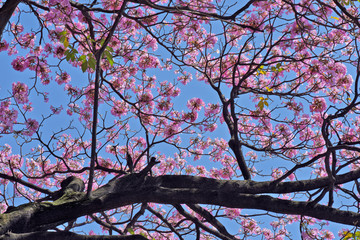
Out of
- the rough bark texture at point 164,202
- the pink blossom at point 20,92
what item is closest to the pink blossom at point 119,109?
the pink blossom at point 20,92

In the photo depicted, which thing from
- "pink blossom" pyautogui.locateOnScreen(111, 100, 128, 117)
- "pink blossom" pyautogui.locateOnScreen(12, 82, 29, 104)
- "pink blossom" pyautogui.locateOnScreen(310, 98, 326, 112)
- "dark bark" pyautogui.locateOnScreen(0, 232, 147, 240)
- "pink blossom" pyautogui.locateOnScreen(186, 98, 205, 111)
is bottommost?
"dark bark" pyautogui.locateOnScreen(0, 232, 147, 240)

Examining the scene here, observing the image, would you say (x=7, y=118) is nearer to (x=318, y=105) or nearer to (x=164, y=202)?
(x=164, y=202)

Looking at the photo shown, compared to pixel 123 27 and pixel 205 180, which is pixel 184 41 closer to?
pixel 123 27

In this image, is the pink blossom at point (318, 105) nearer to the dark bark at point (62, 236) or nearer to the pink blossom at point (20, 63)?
the dark bark at point (62, 236)

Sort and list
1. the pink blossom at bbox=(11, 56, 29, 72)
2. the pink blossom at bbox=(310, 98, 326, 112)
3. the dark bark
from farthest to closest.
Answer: the pink blossom at bbox=(11, 56, 29, 72), the pink blossom at bbox=(310, 98, 326, 112), the dark bark

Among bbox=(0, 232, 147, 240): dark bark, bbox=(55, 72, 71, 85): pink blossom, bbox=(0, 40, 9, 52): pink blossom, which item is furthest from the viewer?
bbox=(55, 72, 71, 85): pink blossom

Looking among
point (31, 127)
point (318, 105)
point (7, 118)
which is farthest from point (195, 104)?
point (7, 118)

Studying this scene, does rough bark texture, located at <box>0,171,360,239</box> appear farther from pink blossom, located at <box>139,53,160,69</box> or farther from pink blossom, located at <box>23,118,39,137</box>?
pink blossom, located at <box>139,53,160,69</box>

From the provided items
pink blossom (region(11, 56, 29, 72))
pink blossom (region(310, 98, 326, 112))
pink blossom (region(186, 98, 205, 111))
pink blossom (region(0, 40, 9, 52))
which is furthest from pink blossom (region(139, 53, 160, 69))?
pink blossom (region(310, 98, 326, 112))

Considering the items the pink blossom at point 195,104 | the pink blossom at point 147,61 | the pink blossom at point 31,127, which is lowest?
the pink blossom at point 31,127

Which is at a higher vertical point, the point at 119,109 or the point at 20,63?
the point at 119,109

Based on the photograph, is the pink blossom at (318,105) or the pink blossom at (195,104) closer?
the pink blossom at (318,105)

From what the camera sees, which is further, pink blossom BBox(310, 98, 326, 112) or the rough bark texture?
pink blossom BBox(310, 98, 326, 112)

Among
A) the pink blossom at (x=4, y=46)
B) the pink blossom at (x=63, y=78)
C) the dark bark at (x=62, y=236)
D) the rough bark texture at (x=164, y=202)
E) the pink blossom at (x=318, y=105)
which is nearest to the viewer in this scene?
the dark bark at (x=62, y=236)
